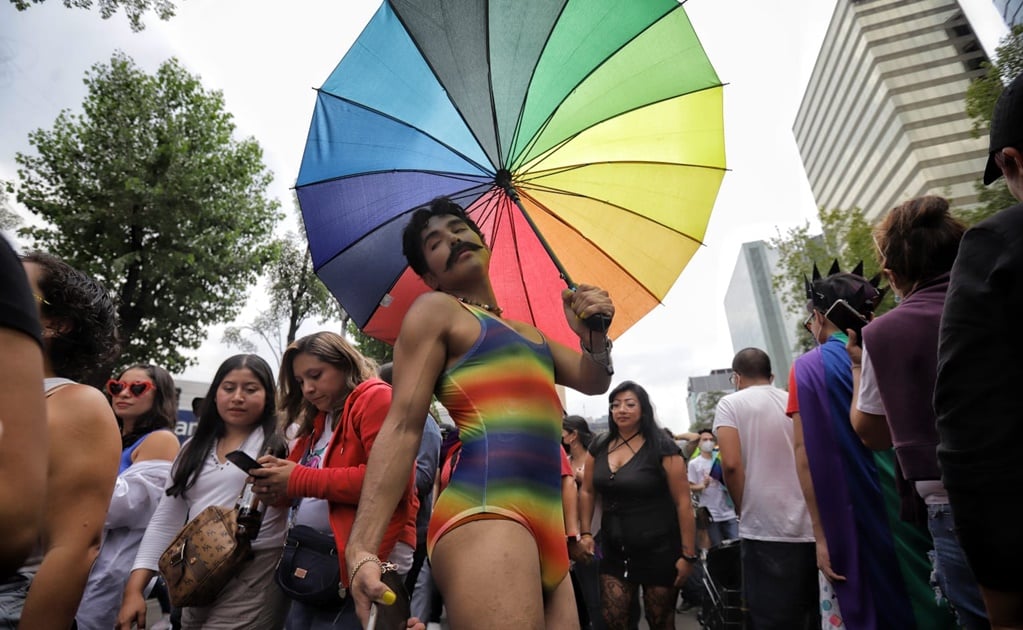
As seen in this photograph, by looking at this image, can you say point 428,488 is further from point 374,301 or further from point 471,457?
point 471,457

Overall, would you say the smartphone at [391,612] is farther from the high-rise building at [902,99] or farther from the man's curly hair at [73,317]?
the high-rise building at [902,99]

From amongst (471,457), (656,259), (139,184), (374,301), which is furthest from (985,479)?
(139,184)

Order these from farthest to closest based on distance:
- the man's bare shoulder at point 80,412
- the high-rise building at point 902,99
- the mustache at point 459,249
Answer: the high-rise building at point 902,99
the mustache at point 459,249
the man's bare shoulder at point 80,412

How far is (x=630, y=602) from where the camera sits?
157 inches

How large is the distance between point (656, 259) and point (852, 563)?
68.9 inches

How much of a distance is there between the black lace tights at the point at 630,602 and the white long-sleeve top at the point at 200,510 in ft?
8.48

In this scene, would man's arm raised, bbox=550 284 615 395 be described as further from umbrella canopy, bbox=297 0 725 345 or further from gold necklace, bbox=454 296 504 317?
umbrella canopy, bbox=297 0 725 345

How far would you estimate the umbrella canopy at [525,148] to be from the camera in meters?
2.43

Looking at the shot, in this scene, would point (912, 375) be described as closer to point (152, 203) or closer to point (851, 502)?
point (851, 502)

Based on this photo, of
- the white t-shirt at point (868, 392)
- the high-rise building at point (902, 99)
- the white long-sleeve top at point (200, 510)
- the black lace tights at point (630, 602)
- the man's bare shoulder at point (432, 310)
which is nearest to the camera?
the man's bare shoulder at point (432, 310)

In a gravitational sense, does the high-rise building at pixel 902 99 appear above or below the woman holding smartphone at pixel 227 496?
above

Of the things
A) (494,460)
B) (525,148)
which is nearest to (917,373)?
(494,460)

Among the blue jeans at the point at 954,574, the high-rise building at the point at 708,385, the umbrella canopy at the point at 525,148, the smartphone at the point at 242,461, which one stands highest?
the high-rise building at the point at 708,385

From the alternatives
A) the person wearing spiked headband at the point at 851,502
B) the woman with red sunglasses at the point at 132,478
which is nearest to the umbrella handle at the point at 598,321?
the person wearing spiked headband at the point at 851,502
